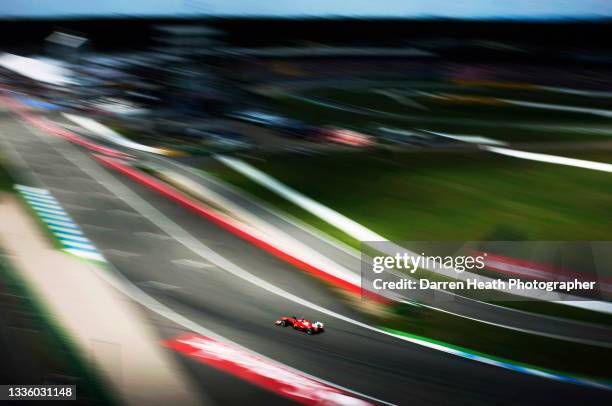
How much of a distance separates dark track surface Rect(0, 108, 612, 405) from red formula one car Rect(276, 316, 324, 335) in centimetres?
7

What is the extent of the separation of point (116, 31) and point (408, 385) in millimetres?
22115

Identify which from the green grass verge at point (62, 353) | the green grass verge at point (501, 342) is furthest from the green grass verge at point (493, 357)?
the green grass verge at point (62, 353)

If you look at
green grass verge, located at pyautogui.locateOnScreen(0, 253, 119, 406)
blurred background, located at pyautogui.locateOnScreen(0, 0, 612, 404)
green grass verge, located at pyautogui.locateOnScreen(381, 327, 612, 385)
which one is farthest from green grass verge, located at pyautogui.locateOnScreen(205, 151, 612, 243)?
green grass verge, located at pyautogui.locateOnScreen(0, 253, 119, 406)

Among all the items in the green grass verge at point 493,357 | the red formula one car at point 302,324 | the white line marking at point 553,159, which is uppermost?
the white line marking at point 553,159

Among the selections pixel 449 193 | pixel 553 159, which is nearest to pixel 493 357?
pixel 449 193

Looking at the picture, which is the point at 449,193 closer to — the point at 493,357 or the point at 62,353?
the point at 493,357

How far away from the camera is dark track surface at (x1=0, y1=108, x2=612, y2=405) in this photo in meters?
6.13

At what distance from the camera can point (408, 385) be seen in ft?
20.3

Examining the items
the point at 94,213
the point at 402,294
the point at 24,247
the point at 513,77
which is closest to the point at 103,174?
the point at 94,213

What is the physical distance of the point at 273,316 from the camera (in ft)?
24.6

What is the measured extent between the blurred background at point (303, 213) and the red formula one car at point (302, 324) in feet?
0.42

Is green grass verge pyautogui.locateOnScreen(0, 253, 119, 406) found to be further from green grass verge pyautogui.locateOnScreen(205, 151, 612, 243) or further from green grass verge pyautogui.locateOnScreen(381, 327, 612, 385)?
green grass verge pyautogui.locateOnScreen(205, 151, 612, 243)

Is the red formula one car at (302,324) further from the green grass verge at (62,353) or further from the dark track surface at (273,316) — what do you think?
the green grass verge at (62,353)

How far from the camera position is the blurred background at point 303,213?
257 inches
